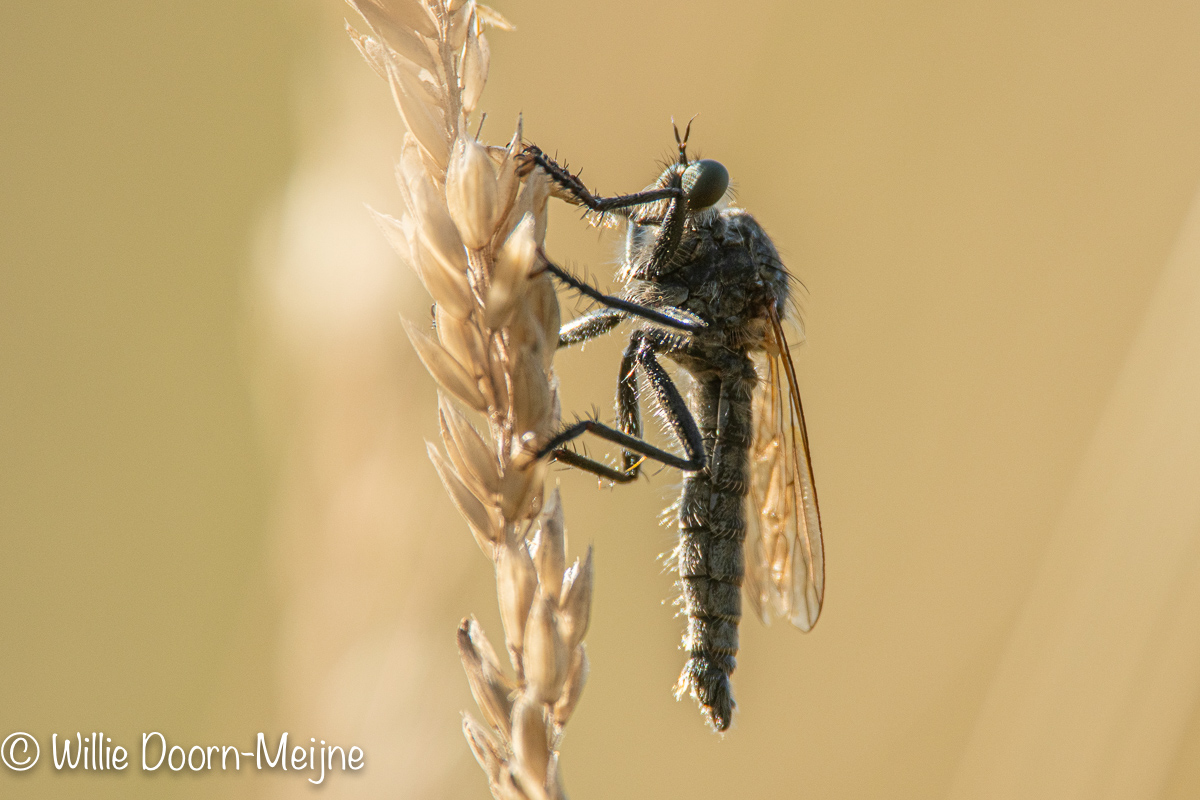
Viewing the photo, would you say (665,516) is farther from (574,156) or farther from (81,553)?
(81,553)

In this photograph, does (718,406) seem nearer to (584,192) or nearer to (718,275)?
(718,275)

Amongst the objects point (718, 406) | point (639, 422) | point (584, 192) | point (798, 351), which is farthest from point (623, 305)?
point (798, 351)

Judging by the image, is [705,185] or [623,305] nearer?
[623,305]

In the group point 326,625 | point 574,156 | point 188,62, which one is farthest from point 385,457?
point 188,62

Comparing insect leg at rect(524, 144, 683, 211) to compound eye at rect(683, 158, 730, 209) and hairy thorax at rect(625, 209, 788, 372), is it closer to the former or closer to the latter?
compound eye at rect(683, 158, 730, 209)

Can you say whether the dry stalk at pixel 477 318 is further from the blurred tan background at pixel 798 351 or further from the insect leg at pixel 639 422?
the blurred tan background at pixel 798 351

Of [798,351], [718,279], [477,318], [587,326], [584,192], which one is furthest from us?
[798,351]
